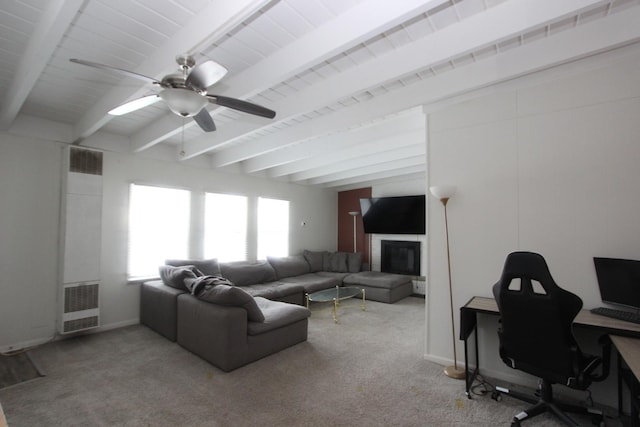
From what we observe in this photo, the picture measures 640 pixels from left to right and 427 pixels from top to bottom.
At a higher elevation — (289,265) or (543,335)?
(543,335)

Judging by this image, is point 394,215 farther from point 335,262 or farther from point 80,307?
point 80,307

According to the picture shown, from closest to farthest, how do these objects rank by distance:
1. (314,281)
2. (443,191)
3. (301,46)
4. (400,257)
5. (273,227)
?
1. (301,46)
2. (443,191)
3. (314,281)
4. (273,227)
5. (400,257)

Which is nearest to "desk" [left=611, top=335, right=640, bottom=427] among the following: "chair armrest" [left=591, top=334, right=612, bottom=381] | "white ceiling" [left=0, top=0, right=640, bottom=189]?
"chair armrest" [left=591, top=334, right=612, bottom=381]

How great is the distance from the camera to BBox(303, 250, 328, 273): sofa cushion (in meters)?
7.13

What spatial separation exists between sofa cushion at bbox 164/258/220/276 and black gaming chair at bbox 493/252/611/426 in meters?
4.16

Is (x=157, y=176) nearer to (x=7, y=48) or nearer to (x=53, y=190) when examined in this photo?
(x=53, y=190)

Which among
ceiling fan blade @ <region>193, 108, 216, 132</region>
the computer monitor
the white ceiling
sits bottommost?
the computer monitor

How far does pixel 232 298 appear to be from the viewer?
3.16 m

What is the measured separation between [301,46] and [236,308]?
2.57m

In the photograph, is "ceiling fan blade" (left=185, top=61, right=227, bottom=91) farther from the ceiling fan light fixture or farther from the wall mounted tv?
the wall mounted tv

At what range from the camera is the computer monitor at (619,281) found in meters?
2.20

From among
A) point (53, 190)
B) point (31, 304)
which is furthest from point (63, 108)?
point (31, 304)

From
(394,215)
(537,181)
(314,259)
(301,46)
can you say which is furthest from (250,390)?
(394,215)

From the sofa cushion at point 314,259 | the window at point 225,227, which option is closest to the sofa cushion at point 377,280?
the sofa cushion at point 314,259
